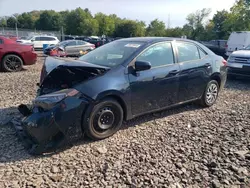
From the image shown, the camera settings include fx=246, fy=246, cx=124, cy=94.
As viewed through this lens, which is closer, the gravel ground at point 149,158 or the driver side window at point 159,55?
the gravel ground at point 149,158

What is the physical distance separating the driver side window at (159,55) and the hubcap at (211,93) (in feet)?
4.65

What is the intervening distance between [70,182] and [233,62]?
7742mm

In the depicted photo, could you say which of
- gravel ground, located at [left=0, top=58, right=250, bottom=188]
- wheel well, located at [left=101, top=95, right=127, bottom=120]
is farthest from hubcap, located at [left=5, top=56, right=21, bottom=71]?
wheel well, located at [left=101, top=95, right=127, bottom=120]

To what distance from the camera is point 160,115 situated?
4.96 m

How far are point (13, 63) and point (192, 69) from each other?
7502mm

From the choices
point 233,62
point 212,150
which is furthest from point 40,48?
point 212,150

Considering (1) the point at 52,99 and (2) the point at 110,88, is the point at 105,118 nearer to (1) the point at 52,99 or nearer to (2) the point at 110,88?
(2) the point at 110,88

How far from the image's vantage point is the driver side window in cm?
430

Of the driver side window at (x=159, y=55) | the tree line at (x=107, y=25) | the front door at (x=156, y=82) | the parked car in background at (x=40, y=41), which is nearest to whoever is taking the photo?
the front door at (x=156, y=82)

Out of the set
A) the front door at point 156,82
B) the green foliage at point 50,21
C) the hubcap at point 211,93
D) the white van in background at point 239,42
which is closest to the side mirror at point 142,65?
the front door at point 156,82

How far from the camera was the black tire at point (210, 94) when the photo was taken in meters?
5.41

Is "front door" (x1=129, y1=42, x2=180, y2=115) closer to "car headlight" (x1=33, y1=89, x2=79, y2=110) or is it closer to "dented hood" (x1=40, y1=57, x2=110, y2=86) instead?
"dented hood" (x1=40, y1=57, x2=110, y2=86)

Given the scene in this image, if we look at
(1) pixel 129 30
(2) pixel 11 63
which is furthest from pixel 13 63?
(1) pixel 129 30

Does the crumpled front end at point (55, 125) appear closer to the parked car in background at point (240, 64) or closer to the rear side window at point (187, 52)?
the rear side window at point (187, 52)
